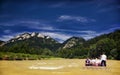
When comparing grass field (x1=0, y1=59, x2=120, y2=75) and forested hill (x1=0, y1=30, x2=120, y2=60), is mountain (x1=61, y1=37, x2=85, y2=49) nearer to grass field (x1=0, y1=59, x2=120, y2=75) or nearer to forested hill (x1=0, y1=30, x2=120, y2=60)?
forested hill (x1=0, y1=30, x2=120, y2=60)

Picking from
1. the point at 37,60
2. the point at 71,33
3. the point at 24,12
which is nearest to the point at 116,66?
the point at 71,33

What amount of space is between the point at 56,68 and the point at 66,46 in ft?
2.12

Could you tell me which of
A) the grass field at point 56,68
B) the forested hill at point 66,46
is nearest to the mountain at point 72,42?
the forested hill at point 66,46

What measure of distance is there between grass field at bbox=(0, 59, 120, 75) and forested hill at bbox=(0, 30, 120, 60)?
0.18 meters

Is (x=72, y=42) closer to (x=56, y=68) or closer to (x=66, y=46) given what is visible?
(x=66, y=46)

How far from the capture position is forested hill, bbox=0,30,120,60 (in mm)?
6863

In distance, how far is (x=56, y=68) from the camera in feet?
21.8

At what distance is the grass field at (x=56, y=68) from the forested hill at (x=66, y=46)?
178 mm

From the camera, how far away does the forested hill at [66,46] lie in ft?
22.5

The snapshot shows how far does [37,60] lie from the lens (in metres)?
7.37

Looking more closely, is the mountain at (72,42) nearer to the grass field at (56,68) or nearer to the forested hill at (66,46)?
the forested hill at (66,46)

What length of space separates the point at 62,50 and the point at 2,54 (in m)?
1.32

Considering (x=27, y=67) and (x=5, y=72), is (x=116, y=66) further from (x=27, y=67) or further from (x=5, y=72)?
(x=5, y=72)

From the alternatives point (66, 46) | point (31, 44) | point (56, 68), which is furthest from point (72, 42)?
point (31, 44)
